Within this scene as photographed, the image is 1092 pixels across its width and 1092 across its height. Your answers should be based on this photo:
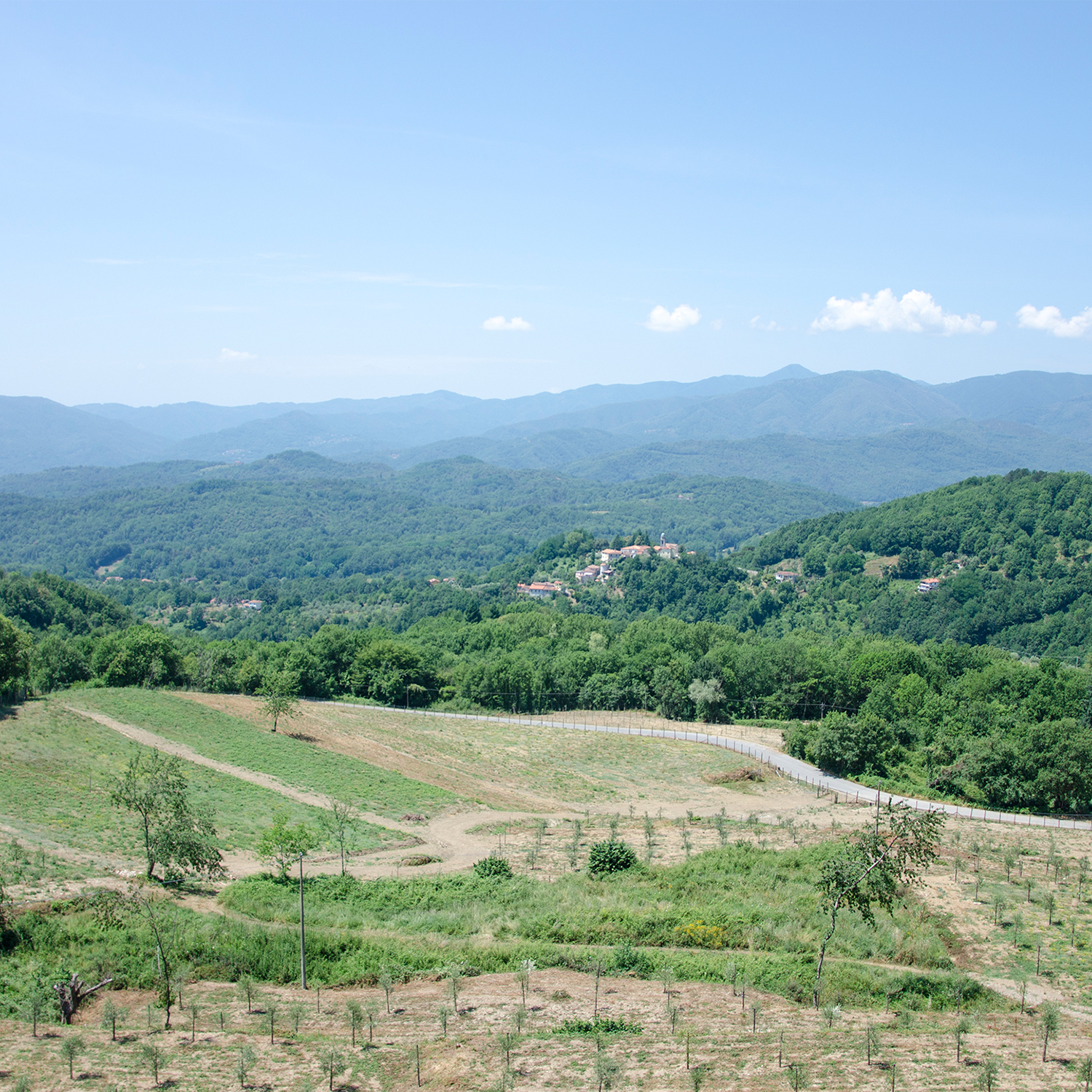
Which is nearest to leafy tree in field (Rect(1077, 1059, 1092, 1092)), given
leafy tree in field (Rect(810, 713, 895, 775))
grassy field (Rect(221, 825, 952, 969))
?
grassy field (Rect(221, 825, 952, 969))

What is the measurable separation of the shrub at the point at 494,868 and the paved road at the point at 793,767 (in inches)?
586

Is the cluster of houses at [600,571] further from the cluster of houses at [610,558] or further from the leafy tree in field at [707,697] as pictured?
the leafy tree in field at [707,697]

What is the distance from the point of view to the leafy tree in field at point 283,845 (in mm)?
27609

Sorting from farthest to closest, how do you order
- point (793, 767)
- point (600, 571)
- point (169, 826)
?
point (600, 571) < point (793, 767) < point (169, 826)

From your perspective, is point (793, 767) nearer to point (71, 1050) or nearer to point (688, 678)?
point (688, 678)

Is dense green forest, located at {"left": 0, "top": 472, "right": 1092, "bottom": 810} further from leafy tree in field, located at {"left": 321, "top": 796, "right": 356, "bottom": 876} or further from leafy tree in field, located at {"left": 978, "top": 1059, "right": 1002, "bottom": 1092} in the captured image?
leafy tree in field, located at {"left": 978, "top": 1059, "right": 1002, "bottom": 1092}

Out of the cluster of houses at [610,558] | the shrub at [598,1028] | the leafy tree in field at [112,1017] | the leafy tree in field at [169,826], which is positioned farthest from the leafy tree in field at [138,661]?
the cluster of houses at [610,558]

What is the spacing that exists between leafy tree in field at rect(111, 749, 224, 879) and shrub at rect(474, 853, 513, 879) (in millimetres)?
8643

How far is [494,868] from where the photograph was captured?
3089cm

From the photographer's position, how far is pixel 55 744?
141ft

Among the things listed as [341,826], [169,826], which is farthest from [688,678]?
[169,826]

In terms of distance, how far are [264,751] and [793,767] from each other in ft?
105

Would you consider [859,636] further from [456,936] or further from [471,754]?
[456,936]

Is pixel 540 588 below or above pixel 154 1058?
below
